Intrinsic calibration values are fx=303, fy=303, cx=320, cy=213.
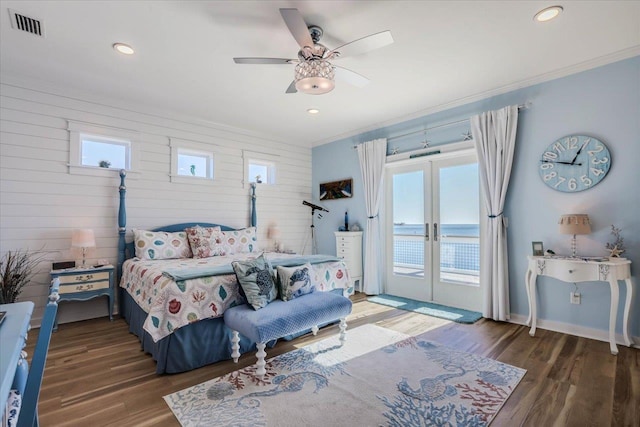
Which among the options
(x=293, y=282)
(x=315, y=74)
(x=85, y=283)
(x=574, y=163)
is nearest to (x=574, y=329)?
(x=574, y=163)

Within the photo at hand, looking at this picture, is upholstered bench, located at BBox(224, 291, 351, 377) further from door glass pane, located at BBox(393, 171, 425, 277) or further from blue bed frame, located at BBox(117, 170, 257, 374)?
door glass pane, located at BBox(393, 171, 425, 277)

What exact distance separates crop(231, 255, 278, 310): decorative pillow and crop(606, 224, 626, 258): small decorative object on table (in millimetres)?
3173

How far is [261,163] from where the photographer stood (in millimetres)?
5613

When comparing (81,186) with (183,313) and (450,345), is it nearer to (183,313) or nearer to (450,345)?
(183,313)

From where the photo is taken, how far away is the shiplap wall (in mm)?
3381

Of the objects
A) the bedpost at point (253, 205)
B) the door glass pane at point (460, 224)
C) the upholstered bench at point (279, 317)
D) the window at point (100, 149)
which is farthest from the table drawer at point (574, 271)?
the window at point (100, 149)

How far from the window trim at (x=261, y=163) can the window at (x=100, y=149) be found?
5.39 ft

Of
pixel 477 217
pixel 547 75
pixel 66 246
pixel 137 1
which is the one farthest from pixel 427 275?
pixel 66 246

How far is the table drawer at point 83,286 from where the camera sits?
3340 millimetres

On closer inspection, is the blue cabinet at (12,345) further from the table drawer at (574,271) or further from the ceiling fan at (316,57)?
the table drawer at (574,271)

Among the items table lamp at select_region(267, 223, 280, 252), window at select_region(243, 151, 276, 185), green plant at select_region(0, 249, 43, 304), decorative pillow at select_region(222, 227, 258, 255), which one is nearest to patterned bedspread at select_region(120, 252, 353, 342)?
green plant at select_region(0, 249, 43, 304)

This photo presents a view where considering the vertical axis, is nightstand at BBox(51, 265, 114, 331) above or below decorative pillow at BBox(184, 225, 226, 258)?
below

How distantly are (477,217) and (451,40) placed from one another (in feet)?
7.38

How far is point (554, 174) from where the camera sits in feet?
10.8
